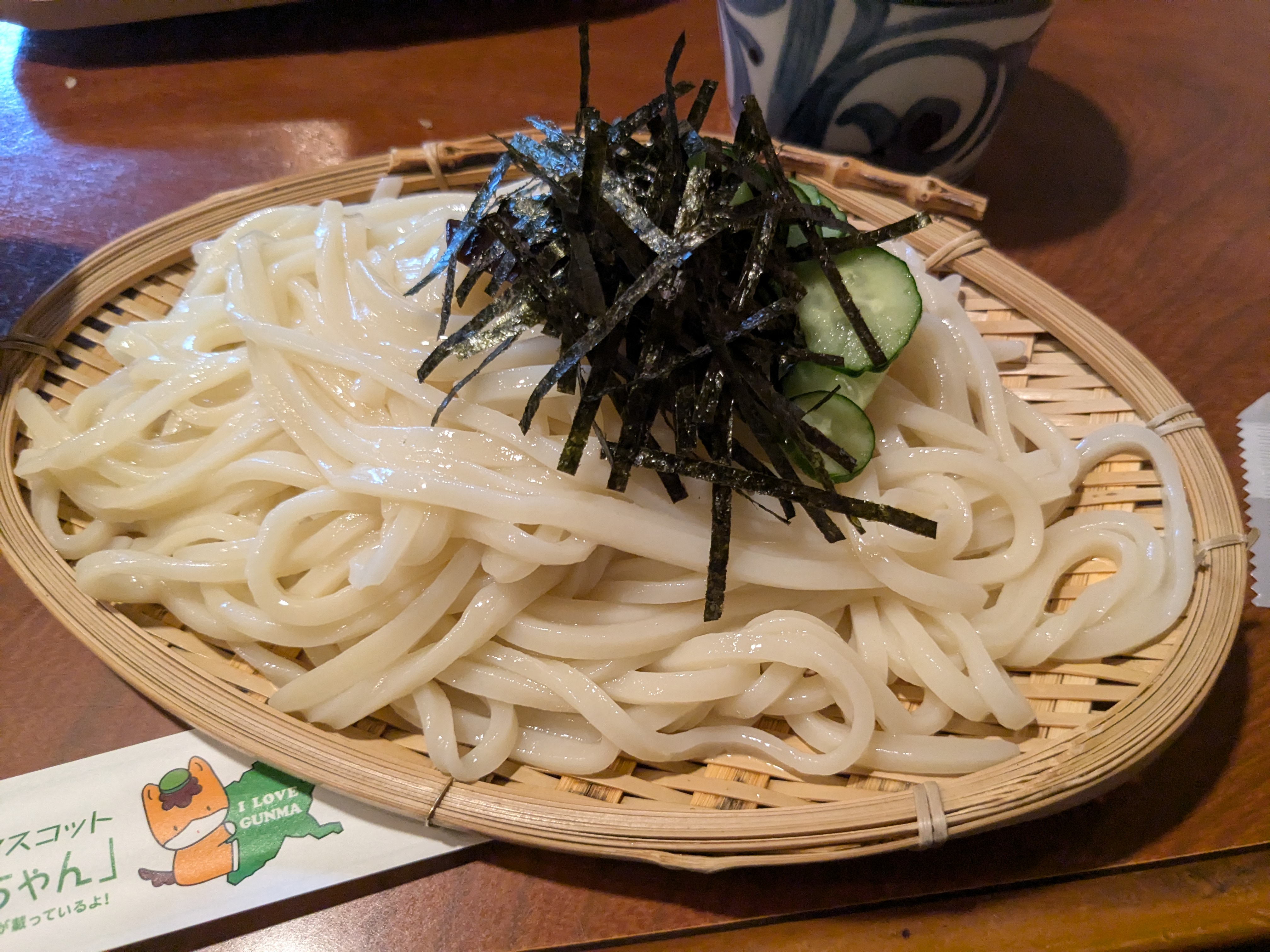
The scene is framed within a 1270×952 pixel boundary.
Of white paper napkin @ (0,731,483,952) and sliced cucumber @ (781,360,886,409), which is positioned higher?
sliced cucumber @ (781,360,886,409)

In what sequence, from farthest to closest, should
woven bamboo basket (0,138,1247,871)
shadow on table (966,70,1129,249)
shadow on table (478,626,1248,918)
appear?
shadow on table (966,70,1129,249) < shadow on table (478,626,1248,918) < woven bamboo basket (0,138,1247,871)

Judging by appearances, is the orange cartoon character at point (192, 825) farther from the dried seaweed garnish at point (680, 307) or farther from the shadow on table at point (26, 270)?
the shadow on table at point (26, 270)

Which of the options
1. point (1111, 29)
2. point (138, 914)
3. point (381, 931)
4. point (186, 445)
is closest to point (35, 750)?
point (138, 914)

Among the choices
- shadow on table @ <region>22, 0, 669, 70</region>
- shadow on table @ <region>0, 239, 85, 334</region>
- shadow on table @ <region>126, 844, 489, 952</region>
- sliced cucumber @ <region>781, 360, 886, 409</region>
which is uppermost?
shadow on table @ <region>22, 0, 669, 70</region>

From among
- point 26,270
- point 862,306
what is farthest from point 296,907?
point 26,270

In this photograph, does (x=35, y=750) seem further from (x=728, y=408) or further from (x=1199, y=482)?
(x=1199, y=482)

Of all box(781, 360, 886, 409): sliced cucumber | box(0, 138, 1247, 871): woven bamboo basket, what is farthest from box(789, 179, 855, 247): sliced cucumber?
box(0, 138, 1247, 871): woven bamboo basket

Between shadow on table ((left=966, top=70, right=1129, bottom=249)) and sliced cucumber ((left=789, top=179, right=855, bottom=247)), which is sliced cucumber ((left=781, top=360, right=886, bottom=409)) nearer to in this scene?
sliced cucumber ((left=789, top=179, right=855, bottom=247))
